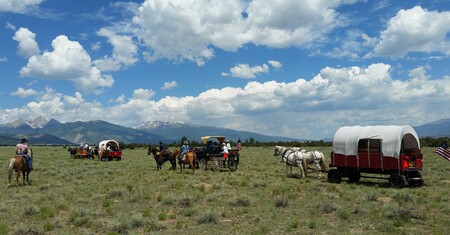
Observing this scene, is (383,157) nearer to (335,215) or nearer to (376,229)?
(335,215)

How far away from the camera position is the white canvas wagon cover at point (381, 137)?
59.5 feet

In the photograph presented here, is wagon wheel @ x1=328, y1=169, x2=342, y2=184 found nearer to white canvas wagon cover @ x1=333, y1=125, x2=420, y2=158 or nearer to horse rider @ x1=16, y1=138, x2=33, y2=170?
white canvas wagon cover @ x1=333, y1=125, x2=420, y2=158

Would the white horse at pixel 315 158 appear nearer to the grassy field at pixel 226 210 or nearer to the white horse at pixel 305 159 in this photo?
the white horse at pixel 305 159

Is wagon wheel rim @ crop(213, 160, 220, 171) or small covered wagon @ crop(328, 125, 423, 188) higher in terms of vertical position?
small covered wagon @ crop(328, 125, 423, 188)

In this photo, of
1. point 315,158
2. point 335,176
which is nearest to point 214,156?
point 315,158

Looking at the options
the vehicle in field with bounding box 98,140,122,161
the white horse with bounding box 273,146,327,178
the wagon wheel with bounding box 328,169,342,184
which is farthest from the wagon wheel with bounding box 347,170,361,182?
the vehicle in field with bounding box 98,140,122,161

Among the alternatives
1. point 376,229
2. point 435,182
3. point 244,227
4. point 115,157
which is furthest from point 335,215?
point 115,157

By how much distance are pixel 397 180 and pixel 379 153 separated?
1.49m

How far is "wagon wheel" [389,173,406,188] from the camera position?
59.2 feet

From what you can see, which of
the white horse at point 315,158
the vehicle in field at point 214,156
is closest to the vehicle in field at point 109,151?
the vehicle in field at point 214,156

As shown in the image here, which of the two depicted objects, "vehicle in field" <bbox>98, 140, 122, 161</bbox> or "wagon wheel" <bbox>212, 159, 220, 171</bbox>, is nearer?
"wagon wheel" <bbox>212, 159, 220, 171</bbox>

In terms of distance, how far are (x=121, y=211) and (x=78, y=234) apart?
3009 mm

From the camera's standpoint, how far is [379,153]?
18625 mm

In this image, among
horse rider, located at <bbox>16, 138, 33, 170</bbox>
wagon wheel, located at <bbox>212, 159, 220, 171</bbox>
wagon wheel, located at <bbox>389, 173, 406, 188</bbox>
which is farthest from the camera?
wagon wheel, located at <bbox>212, 159, 220, 171</bbox>
